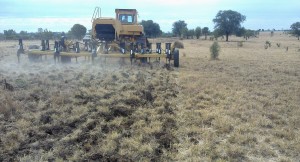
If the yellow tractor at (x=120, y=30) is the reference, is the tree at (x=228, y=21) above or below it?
above

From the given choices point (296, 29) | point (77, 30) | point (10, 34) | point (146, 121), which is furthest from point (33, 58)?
point (10, 34)

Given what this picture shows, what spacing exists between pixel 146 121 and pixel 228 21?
77.8 metres

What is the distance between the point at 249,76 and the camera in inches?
547

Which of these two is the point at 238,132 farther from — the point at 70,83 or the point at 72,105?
the point at 70,83

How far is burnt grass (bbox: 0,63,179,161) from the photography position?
5.27 metres

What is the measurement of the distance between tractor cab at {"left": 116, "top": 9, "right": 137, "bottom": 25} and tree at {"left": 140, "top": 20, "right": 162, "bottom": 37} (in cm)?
6042

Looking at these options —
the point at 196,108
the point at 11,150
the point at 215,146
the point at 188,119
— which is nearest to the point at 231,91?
the point at 196,108

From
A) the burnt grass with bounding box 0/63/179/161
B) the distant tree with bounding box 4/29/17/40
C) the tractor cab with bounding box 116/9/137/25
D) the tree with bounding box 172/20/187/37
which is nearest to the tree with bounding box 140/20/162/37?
the tree with bounding box 172/20/187/37

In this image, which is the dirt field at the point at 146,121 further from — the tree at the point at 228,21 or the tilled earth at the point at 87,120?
the tree at the point at 228,21

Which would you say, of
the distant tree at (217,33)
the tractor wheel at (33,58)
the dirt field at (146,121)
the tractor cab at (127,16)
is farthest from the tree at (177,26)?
the dirt field at (146,121)

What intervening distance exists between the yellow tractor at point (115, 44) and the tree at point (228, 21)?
63.9 m

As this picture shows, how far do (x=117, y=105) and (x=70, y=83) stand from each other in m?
3.53

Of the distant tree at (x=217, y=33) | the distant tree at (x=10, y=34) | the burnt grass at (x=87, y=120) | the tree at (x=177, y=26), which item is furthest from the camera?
the tree at (x=177, y=26)

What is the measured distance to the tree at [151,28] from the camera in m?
79.7
